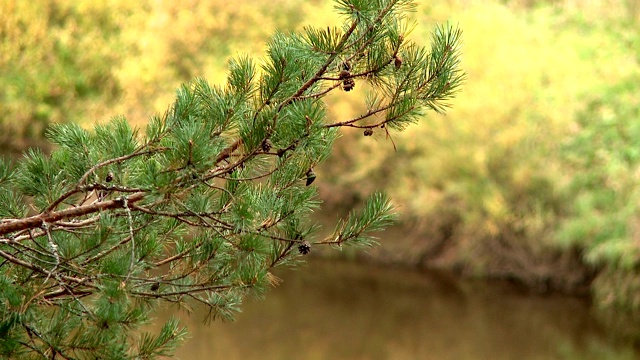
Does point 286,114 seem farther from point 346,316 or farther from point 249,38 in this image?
point 249,38

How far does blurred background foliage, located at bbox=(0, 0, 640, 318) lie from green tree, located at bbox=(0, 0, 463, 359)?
8831mm

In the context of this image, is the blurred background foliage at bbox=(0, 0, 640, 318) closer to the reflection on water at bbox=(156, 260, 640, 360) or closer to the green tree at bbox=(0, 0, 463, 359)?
the reflection on water at bbox=(156, 260, 640, 360)

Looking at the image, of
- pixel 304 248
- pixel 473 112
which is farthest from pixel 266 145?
pixel 473 112

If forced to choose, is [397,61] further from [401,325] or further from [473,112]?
[473,112]

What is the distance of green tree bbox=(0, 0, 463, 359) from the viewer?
7.93 ft

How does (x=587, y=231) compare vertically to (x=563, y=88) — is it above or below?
below

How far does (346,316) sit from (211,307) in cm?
901

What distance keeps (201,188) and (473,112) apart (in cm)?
1169

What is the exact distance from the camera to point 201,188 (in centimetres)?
249

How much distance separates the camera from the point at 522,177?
13.5 m

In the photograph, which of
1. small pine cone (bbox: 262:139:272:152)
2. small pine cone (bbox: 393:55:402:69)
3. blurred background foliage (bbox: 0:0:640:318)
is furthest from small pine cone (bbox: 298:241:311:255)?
blurred background foliage (bbox: 0:0:640:318)

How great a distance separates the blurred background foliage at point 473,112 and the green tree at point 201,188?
29.0 feet

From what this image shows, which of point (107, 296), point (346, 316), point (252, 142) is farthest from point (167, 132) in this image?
point (346, 316)

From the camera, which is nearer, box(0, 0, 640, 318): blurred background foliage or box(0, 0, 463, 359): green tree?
box(0, 0, 463, 359): green tree
